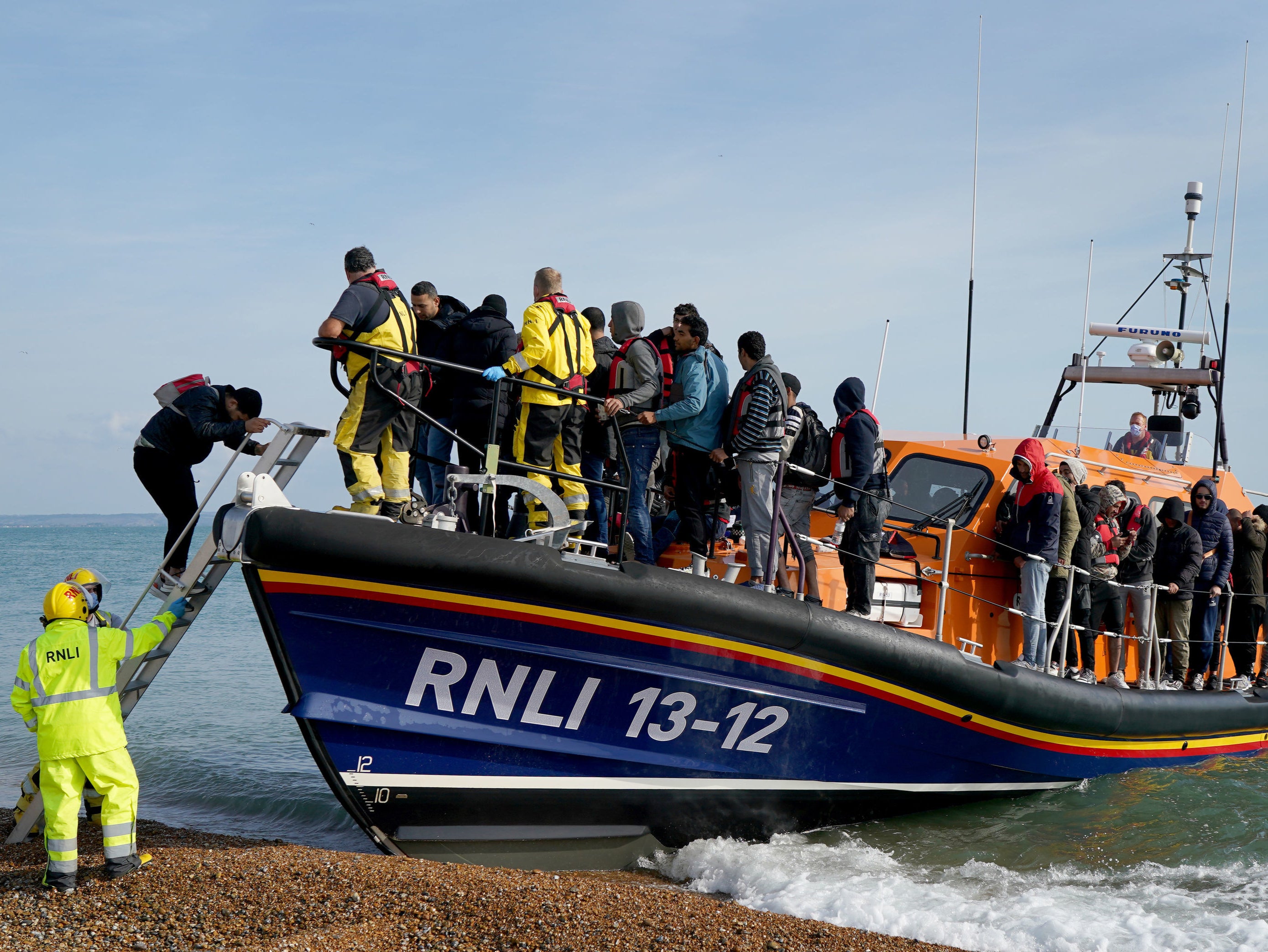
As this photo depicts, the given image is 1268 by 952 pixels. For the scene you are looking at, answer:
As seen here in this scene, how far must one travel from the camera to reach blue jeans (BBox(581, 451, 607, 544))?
18.0 feet

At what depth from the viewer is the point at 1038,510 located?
5.88 metres

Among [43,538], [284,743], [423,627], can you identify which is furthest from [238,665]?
[43,538]

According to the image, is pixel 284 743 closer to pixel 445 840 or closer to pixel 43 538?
pixel 445 840

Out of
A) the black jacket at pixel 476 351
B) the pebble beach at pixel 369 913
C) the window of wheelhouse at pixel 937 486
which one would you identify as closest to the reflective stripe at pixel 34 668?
the pebble beach at pixel 369 913

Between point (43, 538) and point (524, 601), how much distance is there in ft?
254

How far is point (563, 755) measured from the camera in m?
4.38

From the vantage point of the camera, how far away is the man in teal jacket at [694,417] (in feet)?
16.8

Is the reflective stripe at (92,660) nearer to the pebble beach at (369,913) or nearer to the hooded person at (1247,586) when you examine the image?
the pebble beach at (369,913)

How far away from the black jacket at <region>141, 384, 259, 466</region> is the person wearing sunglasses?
6.14m

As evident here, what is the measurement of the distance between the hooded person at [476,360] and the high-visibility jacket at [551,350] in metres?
0.55

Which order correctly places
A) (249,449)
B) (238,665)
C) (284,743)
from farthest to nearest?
1. (238,665)
2. (284,743)
3. (249,449)

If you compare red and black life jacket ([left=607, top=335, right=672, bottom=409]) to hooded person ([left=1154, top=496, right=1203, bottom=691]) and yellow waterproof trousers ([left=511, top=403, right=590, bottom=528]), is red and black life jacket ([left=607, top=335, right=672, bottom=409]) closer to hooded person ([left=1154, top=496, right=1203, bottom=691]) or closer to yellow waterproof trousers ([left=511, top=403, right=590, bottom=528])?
yellow waterproof trousers ([left=511, top=403, right=590, bottom=528])

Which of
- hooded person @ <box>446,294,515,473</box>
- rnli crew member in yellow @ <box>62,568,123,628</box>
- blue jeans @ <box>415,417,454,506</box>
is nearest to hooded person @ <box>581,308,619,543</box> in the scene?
hooded person @ <box>446,294,515,473</box>

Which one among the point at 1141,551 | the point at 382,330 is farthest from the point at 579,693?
the point at 1141,551
